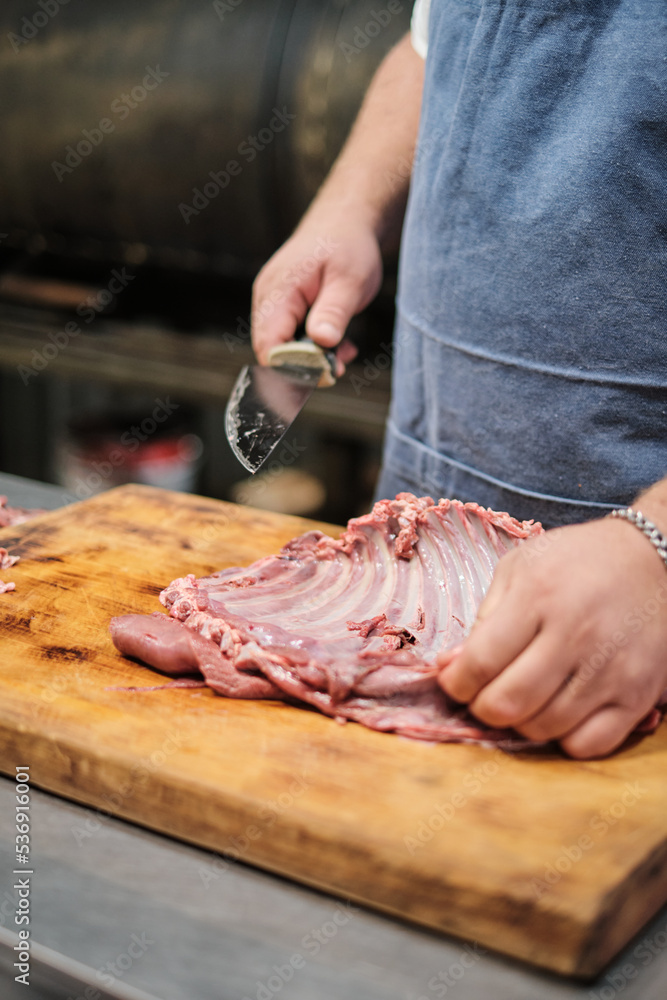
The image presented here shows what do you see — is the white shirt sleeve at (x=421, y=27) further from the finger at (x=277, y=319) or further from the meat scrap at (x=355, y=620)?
the meat scrap at (x=355, y=620)

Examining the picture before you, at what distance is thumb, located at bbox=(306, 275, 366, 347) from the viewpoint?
90.8 inches

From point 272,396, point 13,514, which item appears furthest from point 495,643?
point 13,514

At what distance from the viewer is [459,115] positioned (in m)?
2.04

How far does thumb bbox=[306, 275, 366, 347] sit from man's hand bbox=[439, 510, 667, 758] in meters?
1.05

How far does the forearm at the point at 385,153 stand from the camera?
254 cm

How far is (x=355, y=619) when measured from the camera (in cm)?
178

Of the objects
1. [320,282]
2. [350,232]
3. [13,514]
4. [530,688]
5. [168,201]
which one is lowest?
[13,514]

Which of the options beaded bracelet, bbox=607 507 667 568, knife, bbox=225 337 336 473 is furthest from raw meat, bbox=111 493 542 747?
beaded bracelet, bbox=607 507 667 568

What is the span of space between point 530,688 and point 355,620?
51 cm

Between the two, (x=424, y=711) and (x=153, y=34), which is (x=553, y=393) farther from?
(x=153, y=34)

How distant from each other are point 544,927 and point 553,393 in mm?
1162

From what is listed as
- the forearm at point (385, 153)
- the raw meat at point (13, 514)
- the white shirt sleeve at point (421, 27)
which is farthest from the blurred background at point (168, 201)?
the white shirt sleeve at point (421, 27)

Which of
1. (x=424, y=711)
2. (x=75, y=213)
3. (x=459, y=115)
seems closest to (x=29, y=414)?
(x=75, y=213)

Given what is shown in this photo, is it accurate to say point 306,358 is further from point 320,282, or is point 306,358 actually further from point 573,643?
point 573,643
